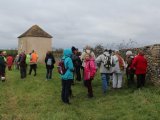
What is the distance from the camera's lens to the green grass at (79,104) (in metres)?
13.1

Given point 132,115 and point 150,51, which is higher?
point 150,51

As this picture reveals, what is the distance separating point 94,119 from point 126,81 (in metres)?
7.89

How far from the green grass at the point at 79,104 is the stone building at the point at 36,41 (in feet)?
114

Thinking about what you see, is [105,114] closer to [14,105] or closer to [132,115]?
[132,115]

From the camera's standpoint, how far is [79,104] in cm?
1566

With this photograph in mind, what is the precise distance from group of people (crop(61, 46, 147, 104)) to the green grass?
53 centimetres

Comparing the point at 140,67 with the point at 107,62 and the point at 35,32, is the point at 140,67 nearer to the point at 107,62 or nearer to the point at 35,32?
the point at 107,62

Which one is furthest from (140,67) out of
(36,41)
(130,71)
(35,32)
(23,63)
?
(35,32)

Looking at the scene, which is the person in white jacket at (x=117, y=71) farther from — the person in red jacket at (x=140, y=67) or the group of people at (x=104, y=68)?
the person in red jacket at (x=140, y=67)

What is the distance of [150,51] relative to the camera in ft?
62.7

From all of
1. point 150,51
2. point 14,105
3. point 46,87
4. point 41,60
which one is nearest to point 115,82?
point 150,51

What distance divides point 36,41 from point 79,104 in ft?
132

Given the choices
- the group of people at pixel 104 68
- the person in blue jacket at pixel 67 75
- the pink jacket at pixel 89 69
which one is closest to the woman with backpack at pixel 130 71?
the group of people at pixel 104 68

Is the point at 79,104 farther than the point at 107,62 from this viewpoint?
No
